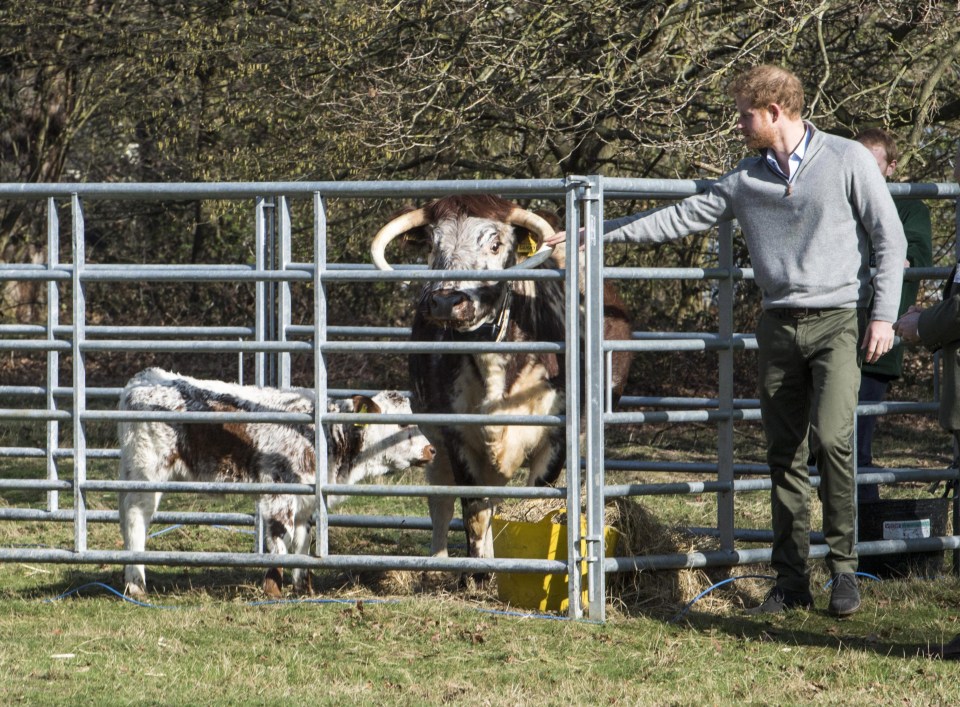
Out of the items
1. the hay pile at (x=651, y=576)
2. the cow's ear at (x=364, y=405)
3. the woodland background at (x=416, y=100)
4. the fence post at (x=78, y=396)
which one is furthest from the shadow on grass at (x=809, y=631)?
the woodland background at (x=416, y=100)

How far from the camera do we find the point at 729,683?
4438 mm

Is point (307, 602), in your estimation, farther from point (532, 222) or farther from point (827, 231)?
point (827, 231)

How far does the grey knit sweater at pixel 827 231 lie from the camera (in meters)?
5.12

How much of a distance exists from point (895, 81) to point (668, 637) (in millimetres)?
6494

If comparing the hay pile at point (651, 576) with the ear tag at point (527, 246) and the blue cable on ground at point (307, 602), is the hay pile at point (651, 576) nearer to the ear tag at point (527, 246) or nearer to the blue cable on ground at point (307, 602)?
the blue cable on ground at point (307, 602)

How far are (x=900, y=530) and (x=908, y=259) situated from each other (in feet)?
4.77

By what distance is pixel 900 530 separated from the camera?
6.36 metres

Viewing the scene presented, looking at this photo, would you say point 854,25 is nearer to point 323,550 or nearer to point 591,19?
point 591,19

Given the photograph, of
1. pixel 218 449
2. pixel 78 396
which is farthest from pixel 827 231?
pixel 78 396

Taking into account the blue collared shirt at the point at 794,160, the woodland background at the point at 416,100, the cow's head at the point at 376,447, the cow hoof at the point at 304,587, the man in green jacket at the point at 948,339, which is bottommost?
the cow hoof at the point at 304,587

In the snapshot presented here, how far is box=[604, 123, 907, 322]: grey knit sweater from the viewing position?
5.12 m

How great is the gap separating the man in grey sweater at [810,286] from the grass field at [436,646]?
1.53ft

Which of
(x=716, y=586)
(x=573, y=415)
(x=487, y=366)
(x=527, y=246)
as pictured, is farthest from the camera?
(x=527, y=246)

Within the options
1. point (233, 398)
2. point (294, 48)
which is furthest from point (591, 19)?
point (233, 398)
